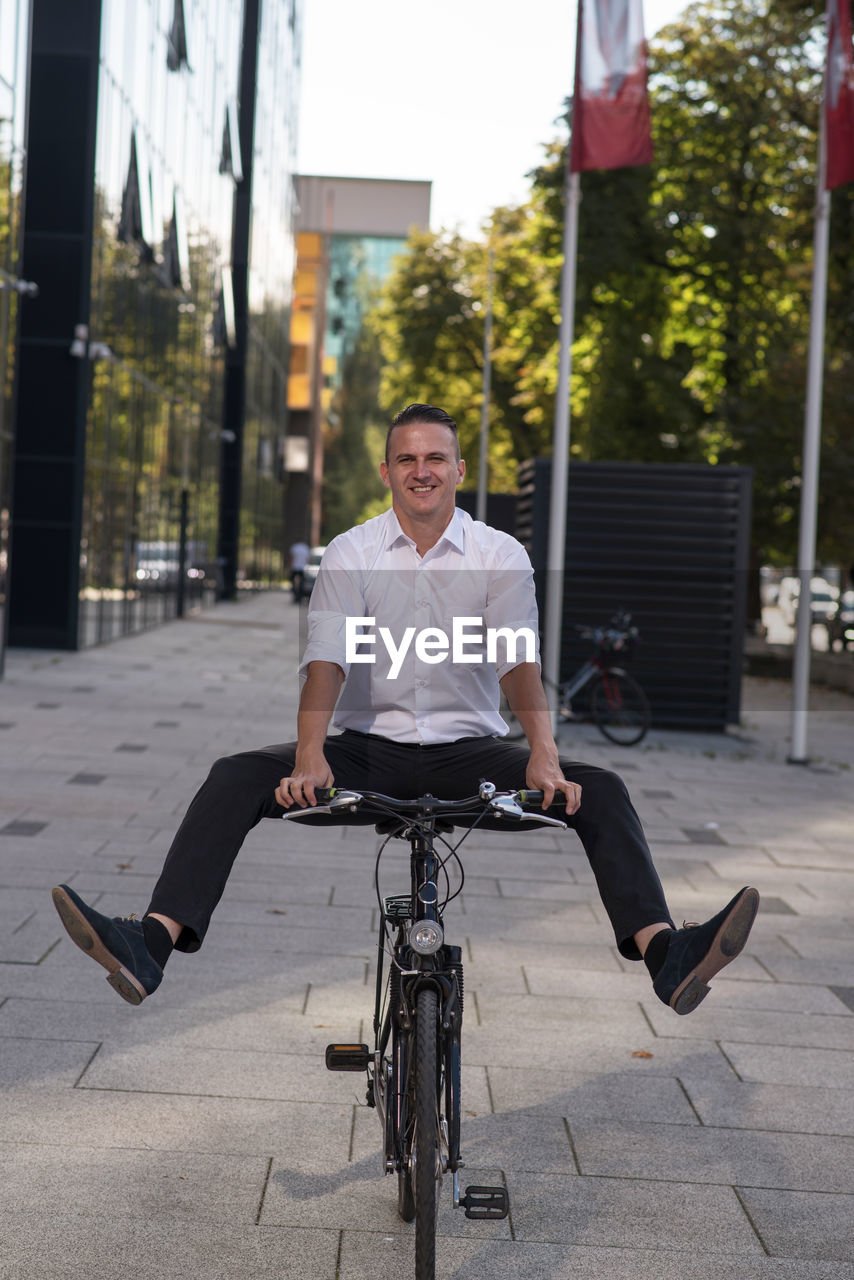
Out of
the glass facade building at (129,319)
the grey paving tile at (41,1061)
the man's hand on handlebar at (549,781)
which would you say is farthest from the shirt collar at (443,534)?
the glass facade building at (129,319)

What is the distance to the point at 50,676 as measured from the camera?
17156mm

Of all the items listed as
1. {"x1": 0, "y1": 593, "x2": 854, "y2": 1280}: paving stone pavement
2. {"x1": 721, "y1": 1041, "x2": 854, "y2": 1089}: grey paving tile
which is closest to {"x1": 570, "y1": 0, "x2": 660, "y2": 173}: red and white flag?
{"x1": 0, "y1": 593, "x2": 854, "y2": 1280}: paving stone pavement

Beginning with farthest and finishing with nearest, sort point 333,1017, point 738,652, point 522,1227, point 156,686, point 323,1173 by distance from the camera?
point 156,686 → point 738,652 → point 333,1017 → point 323,1173 → point 522,1227

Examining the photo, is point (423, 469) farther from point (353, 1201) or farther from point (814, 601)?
point (814, 601)

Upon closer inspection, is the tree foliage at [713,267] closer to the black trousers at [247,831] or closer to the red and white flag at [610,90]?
the red and white flag at [610,90]

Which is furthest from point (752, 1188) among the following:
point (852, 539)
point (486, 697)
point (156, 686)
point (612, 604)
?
point (852, 539)

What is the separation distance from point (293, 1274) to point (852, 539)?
2148 cm

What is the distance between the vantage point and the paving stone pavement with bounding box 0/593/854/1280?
11.5ft

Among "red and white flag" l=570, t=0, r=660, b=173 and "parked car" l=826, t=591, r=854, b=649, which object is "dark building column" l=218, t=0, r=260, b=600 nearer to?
"parked car" l=826, t=591, r=854, b=649

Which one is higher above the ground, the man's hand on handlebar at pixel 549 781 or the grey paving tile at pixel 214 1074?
the man's hand on handlebar at pixel 549 781

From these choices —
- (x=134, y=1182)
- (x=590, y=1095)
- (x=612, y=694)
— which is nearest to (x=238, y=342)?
(x=612, y=694)

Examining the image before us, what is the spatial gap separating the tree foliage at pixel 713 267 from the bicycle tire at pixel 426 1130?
70.7 ft

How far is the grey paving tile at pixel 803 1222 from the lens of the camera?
3537mm

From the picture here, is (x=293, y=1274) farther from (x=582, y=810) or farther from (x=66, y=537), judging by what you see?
(x=66, y=537)
